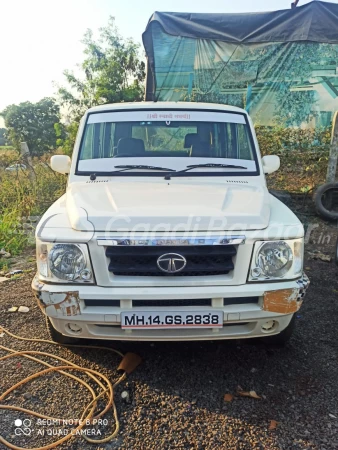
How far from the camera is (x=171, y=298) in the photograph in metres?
2.31

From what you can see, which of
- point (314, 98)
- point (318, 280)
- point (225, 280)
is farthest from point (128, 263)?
point (314, 98)

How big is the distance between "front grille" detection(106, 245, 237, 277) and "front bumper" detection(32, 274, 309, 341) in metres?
0.11

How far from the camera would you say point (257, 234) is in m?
2.37

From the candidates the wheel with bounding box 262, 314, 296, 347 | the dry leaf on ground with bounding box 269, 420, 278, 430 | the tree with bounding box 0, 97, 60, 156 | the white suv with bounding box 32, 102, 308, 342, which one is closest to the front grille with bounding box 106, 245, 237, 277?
the white suv with bounding box 32, 102, 308, 342

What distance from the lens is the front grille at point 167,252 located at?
7.69 feet

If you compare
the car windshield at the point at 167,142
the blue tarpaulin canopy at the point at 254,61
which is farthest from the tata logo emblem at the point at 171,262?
the blue tarpaulin canopy at the point at 254,61

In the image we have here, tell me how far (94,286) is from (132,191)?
874mm

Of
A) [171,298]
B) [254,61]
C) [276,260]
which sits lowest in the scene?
[171,298]

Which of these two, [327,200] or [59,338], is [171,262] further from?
[327,200]

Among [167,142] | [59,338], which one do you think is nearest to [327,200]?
[167,142]

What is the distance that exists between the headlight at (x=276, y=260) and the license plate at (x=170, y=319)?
347 millimetres

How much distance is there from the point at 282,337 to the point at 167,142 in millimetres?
1970

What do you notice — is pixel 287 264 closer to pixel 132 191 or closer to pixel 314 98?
pixel 132 191

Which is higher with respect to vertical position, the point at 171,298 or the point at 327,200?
the point at 171,298
